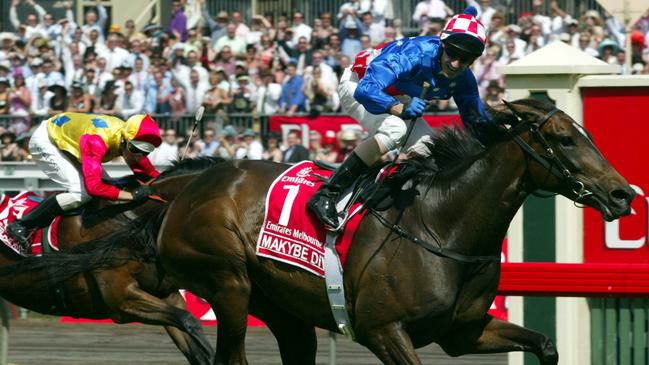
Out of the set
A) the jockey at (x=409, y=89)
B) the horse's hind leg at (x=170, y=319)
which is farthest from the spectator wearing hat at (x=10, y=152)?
the jockey at (x=409, y=89)

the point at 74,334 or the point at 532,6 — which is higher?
the point at 532,6

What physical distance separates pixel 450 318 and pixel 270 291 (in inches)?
38.4

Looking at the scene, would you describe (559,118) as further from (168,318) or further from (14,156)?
(14,156)

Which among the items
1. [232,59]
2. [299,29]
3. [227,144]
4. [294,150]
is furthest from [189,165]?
[299,29]

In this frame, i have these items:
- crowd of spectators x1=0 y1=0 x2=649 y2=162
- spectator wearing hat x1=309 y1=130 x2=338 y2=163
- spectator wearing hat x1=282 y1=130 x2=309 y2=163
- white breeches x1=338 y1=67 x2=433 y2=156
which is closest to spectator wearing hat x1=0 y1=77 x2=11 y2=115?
crowd of spectators x1=0 y1=0 x2=649 y2=162

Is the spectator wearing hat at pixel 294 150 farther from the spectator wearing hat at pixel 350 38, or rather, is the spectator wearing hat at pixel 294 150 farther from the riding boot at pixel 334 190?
the riding boot at pixel 334 190

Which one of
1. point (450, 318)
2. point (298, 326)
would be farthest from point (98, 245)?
point (450, 318)

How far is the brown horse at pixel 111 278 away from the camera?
268 inches

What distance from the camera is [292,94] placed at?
1285 cm

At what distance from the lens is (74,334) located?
10.1 m

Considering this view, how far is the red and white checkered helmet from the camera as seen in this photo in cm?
552

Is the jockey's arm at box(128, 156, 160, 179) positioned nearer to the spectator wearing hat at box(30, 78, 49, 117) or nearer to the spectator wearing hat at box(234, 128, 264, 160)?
the spectator wearing hat at box(234, 128, 264, 160)

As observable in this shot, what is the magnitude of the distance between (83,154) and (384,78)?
233 centimetres

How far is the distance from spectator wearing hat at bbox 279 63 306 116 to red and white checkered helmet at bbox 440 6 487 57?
7090 mm
